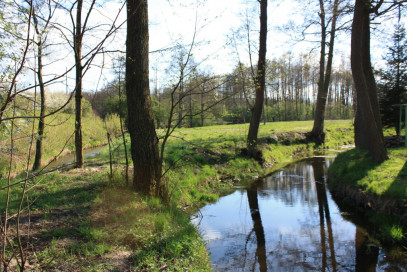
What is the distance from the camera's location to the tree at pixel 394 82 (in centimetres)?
1580

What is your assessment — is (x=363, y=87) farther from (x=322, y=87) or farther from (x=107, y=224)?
(x=322, y=87)

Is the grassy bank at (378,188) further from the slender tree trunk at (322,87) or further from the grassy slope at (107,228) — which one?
the slender tree trunk at (322,87)

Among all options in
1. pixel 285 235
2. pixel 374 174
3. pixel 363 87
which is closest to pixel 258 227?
pixel 285 235

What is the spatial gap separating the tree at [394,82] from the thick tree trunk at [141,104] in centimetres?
1543

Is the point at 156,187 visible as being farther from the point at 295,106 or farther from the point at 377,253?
the point at 295,106

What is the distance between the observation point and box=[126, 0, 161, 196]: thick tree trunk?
17.9 ft

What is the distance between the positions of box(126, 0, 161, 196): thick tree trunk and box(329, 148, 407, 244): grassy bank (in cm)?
480

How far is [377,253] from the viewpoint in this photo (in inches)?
196

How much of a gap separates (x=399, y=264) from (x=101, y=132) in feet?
74.4

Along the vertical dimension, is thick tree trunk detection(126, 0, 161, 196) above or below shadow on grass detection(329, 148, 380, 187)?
above

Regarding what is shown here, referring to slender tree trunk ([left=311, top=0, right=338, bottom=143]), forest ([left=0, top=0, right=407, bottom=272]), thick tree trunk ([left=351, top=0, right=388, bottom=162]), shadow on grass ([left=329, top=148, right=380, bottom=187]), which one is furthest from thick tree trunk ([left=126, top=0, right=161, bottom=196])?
slender tree trunk ([left=311, top=0, right=338, bottom=143])

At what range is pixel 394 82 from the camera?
53.2 feet

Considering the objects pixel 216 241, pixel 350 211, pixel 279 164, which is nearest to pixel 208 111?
pixel 216 241

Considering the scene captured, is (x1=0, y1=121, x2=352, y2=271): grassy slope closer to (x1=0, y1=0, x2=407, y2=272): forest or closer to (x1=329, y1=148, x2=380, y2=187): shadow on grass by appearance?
(x1=0, y1=0, x2=407, y2=272): forest
